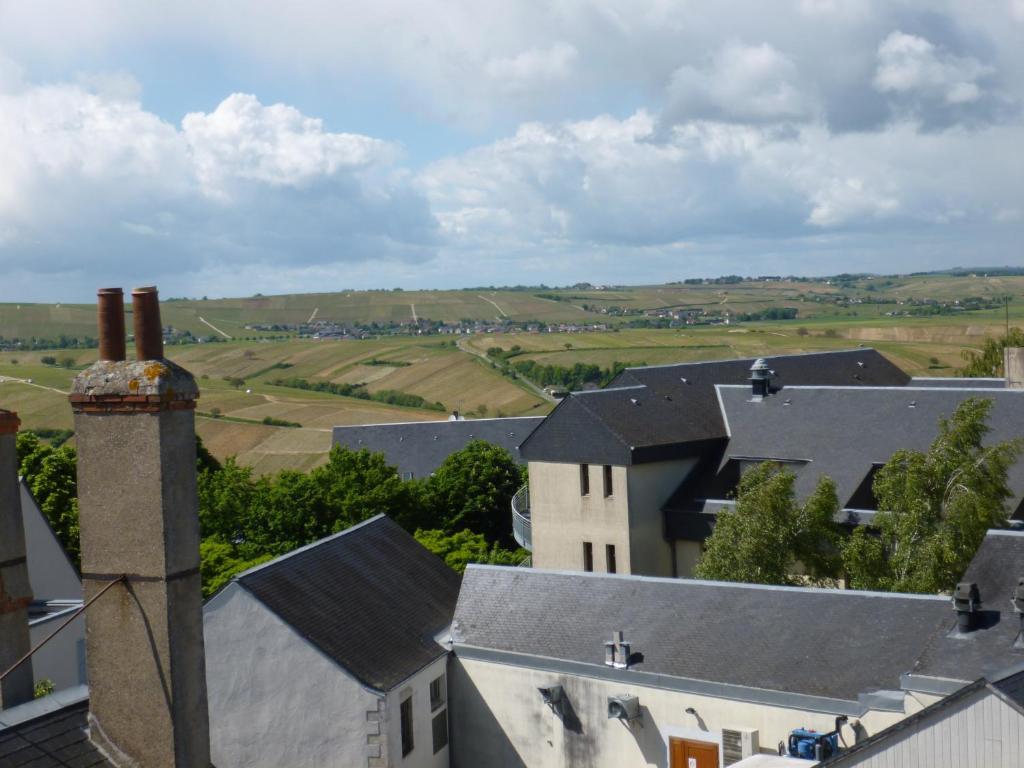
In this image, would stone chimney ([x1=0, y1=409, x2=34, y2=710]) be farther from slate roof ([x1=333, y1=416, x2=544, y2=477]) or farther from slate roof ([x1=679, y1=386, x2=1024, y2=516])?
slate roof ([x1=333, y1=416, x2=544, y2=477])

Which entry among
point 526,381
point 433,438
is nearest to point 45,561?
point 433,438

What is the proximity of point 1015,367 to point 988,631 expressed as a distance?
32.2m

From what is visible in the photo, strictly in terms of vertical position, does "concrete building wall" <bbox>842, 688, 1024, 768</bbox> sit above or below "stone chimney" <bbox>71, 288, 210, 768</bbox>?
below

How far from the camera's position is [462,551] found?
4347cm

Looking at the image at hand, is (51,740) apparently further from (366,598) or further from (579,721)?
(366,598)

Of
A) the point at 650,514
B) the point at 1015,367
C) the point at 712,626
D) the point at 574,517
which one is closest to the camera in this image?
the point at 712,626

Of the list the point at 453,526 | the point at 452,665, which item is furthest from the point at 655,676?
the point at 453,526

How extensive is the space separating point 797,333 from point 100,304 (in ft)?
536

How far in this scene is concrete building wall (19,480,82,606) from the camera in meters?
34.6

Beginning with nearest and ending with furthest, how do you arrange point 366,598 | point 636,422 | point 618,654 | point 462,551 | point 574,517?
point 618,654, point 366,598, point 574,517, point 636,422, point 462,551

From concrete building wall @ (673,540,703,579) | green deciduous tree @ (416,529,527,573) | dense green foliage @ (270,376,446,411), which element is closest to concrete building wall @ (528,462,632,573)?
concrete building wall @ (673,540,703,579)

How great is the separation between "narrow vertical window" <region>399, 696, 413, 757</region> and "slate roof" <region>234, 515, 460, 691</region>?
24.6 inches

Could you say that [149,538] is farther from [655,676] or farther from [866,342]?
[866,342]

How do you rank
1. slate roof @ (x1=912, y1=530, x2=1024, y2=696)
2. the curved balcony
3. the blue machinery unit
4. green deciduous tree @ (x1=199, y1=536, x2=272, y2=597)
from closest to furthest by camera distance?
1. slate roof @ (x1=912, y1=530, x2=1024, y2=696)
2. the blue machinery unit
3. green deciduous tree @ (x1=199, y1=536, x2=272, y2=597)
4. the curved balcony
